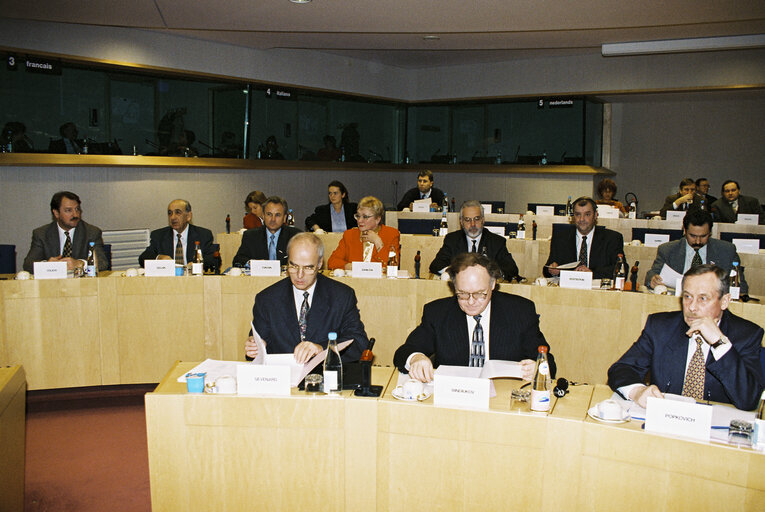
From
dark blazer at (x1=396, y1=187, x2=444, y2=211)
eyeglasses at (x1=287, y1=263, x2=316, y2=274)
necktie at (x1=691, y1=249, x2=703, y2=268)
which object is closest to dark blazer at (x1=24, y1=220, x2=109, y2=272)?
eyeglasses at (x1=287, y1=263, x2=316, y2=274)

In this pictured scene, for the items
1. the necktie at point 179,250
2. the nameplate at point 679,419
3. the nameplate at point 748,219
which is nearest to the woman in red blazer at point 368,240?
the necktie at point 179,250

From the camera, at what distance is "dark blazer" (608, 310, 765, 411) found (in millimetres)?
2441

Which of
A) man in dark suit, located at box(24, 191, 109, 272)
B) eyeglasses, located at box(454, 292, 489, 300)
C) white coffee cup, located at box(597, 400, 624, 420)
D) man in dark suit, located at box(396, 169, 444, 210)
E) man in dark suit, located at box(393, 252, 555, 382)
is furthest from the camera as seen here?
man in dark suit, located at box(396, 169, 444, 210)

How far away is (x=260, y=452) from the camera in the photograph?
238cm

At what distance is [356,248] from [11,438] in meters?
3.17

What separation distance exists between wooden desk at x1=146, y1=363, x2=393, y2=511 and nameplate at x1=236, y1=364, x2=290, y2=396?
5cm

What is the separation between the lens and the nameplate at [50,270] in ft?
13.8

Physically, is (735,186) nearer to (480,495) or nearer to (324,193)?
(324,193)

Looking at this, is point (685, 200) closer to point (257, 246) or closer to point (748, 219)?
point (748, 219)

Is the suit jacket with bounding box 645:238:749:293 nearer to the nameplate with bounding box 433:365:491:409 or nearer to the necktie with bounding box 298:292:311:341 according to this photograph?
the necktie with bounding box 298:292:311:341

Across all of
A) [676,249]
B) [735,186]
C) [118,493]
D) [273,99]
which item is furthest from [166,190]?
[735,186]

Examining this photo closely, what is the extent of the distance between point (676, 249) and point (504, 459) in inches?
128

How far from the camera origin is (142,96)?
747 cm

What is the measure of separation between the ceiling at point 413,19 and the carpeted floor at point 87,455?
11.9 ft
